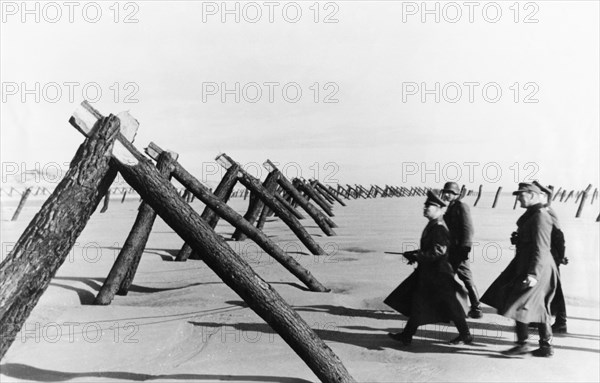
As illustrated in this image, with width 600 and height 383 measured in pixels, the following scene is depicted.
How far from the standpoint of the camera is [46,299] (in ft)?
22.7

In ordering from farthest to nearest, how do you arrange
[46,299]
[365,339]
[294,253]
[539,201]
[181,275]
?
1. [294,253]
2. [181,275]
3. [46,299]
4. [365,339]
5. [539,201]

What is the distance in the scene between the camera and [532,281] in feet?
16.5

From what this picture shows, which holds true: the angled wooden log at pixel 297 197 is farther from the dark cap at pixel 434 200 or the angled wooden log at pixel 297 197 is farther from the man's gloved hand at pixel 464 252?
the dark cap at pixel 434 200

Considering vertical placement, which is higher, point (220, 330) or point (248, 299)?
point (248, 299)

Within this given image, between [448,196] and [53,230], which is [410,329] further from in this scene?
[53,230]

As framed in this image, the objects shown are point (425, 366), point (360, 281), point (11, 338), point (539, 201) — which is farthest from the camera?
point (360, 281)

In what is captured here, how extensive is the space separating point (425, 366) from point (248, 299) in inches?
64.0

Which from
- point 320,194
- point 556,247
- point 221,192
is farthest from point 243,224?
point 320,194

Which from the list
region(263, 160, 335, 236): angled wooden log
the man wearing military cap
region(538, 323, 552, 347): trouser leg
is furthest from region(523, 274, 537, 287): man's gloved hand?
region(263, 160, 335, 236): angled wooden log

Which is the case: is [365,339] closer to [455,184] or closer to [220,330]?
[220,330]

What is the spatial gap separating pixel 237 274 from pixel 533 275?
2.45 meters

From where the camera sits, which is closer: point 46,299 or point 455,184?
point 455,184

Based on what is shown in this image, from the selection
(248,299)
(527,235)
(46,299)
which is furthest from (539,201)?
(46,299)

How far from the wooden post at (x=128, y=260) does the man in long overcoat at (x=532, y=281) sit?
373cm
